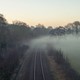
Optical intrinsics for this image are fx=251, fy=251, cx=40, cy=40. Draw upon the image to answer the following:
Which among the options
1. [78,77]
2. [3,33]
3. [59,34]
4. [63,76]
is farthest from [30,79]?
[59,34]

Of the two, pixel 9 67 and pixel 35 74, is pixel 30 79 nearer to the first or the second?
pixel 35 74

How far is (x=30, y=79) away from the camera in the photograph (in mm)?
25078

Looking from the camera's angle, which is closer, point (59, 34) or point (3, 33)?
point (3, 33)

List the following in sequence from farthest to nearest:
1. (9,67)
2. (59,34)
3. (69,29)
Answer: (69,29) < (59,34) < (9,67)

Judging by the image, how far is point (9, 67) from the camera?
29750mm

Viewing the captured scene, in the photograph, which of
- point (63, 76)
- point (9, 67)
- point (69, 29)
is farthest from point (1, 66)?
point (69, 29)

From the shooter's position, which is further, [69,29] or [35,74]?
[69,29]

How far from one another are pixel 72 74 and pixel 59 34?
108m

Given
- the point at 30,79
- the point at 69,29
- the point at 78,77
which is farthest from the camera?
the point at 69,29

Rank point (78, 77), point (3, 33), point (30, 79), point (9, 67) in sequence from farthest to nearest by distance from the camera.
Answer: point (3, 33), point (9, 67), point (30, 79), point (78, 77)

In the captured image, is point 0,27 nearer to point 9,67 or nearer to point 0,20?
point 0,20

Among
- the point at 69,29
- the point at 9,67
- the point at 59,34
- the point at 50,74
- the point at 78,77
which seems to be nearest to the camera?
the point at 78,77

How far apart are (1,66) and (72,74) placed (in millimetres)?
9763

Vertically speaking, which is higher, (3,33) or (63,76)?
(3,33)
